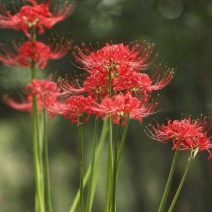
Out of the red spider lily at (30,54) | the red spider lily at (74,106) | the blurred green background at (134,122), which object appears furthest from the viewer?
the blurred green background at (134,122)

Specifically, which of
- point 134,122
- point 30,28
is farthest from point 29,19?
point 134,122

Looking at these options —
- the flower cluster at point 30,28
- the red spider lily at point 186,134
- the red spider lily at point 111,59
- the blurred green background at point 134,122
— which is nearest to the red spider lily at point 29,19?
the flower cluster at point 30,28

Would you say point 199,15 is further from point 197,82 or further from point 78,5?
point 78,5

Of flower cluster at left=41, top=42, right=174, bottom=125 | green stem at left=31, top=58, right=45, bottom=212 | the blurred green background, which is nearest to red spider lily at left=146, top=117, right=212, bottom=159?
flower cluster at left=41, top=42, right=174, bottom=125

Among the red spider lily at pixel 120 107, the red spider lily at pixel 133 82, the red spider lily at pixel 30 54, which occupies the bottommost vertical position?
the red spider lily at pixel 120 107

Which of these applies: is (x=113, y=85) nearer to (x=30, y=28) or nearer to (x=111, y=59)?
(x=111, y=59)

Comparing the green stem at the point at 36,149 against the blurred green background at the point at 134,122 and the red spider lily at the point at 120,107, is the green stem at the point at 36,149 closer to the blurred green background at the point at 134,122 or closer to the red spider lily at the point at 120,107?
the red spider lily at the point at 120,107

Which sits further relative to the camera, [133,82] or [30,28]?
[133,82]
